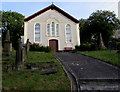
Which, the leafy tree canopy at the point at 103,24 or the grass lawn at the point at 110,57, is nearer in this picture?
the grass lawn at the point at 110,57

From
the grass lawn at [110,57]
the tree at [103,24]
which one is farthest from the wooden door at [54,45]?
the grass lawn at [110,57]

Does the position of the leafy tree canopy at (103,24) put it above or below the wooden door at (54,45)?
above

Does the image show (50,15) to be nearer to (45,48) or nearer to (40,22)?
(40,22)

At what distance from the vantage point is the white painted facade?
82.9 ft

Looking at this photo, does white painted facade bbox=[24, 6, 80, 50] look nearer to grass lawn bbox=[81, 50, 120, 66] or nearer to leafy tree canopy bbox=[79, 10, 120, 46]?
leafy tree canopy bbox=[79, 10, 120, 46]

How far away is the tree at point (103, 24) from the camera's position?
95.0ft

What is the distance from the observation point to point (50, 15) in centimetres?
2609

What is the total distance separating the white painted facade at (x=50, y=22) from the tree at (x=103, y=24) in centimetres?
520

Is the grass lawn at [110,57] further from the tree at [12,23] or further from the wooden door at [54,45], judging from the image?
the tree at [12,23]

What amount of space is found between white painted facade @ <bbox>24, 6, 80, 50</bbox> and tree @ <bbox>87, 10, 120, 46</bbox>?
520cm

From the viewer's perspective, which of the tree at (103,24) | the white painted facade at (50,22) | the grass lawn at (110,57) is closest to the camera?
the grass lawn at (110,57)

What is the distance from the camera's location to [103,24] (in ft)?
94.4

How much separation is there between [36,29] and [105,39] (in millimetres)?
14919

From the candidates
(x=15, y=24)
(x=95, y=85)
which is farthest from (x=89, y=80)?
(x=15, y=24)
